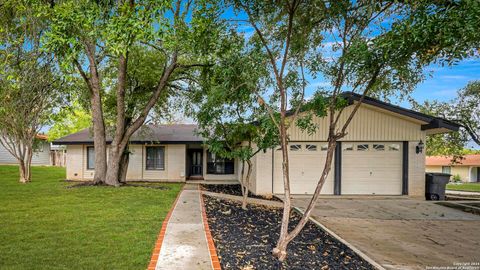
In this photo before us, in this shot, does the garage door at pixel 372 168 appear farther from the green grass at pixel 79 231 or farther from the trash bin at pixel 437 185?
the green grass at pixel 79 231

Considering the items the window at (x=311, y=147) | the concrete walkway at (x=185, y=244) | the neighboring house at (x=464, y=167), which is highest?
the window at (x=311, y=147)

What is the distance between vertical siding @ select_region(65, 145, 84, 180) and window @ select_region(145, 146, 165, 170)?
146 inches

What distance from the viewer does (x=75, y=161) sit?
57.8 ft

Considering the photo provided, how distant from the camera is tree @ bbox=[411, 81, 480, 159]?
14797 mm

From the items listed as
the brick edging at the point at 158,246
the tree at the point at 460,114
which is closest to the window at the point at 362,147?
the tree at the point at 460,114

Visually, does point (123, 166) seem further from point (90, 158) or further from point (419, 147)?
point (419, 147)

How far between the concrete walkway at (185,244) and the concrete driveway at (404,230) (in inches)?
113

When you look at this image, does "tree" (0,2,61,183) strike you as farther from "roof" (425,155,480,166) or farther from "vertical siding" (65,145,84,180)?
"roof" (425,155,480,166)

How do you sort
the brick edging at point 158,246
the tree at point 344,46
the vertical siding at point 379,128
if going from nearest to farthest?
the tree at point 344,46, the brick edging at point 158,246, the vertical siding at point 379,128

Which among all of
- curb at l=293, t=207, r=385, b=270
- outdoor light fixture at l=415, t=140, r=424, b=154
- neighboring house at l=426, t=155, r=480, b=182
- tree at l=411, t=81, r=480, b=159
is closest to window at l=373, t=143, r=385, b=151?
outdoor light fixture at l=415, t=140, r=424, b=154

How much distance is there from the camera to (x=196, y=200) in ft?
33.3

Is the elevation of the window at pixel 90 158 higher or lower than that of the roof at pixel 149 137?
lower

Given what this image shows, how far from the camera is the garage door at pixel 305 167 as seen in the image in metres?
12.8

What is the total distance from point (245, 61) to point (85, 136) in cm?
1596
